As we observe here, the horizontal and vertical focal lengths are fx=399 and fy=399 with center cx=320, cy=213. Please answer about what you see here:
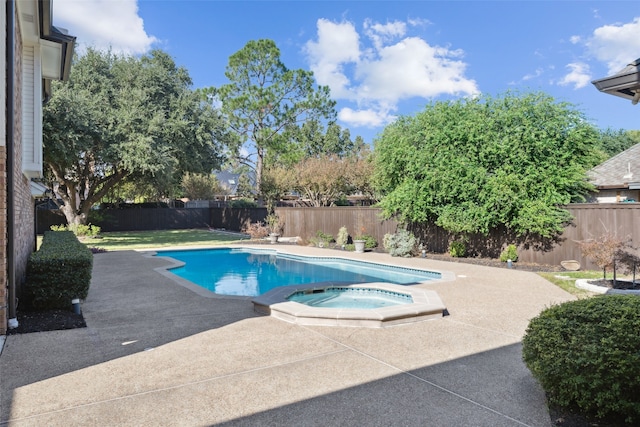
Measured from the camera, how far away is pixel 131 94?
67.7 feet

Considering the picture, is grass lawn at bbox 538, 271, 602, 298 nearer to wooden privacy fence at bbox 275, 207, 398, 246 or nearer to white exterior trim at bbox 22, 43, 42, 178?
wooden privacy fence at bbox 275, 207, 398, 246

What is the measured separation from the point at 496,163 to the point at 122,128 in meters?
16.6

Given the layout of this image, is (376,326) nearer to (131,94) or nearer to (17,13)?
(17,13)

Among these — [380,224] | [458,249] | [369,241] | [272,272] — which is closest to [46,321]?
[272,272]

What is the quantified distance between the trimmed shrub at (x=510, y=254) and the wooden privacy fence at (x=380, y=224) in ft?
1.22

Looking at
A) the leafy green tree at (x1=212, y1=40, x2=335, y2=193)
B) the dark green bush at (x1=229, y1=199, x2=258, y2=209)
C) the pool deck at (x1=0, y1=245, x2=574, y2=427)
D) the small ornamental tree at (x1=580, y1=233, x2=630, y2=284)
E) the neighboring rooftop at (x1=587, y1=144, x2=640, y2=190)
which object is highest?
the leafy green tree at (x1=212, y1=40, x2=335, y2=193)

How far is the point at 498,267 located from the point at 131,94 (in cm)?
1906

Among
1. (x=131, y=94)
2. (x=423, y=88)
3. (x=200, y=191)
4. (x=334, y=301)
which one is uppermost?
(x=423, y=88)

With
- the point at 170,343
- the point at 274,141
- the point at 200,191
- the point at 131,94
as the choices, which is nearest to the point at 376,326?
the point at 170,343

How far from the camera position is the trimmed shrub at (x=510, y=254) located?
1264 cm

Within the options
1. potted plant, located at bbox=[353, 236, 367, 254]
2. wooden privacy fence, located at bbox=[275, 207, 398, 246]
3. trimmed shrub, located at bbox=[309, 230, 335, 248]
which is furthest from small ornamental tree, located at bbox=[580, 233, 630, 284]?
trimmed shrub, located at bbox=[309, 230, 335, 248]

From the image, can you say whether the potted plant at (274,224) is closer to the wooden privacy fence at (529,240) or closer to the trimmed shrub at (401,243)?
the wooden privacy fence at (529,240)

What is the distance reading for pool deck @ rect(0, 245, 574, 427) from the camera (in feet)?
10.8

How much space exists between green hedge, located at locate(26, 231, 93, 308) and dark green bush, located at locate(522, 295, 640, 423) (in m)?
6.55
